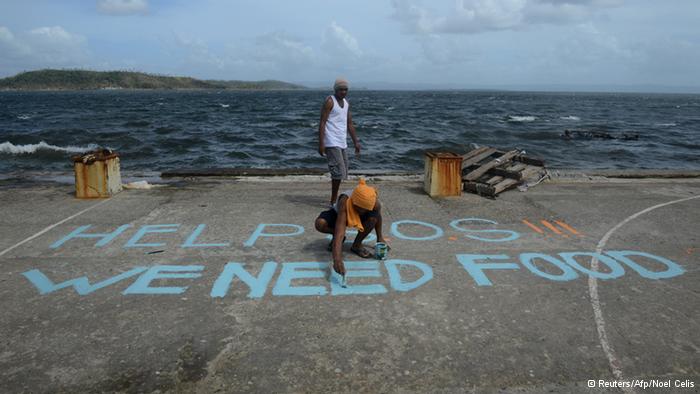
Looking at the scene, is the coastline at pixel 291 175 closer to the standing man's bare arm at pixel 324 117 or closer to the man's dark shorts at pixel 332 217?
the standing man's bare arm at pixel 324 117

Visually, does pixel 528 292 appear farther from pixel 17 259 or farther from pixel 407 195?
pixel 17 259

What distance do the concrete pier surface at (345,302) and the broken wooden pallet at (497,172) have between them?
1.13 m

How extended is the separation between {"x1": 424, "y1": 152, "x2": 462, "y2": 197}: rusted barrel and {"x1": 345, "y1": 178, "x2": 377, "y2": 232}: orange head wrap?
11.5 ft

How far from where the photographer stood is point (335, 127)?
6691 millimetres

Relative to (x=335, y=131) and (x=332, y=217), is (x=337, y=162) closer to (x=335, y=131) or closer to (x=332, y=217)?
(x=335, y=131)

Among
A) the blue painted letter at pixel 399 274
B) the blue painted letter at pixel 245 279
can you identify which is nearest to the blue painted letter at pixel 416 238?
the blue painted letter at pixel 399 274

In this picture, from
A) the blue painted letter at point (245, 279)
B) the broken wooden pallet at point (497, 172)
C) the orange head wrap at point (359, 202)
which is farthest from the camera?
the broken wooden pallet at point (497, 172)

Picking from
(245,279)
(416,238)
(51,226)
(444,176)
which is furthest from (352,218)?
(51,226)

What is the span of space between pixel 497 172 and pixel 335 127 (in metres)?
3.82

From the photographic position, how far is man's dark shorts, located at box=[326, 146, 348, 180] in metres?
6.77

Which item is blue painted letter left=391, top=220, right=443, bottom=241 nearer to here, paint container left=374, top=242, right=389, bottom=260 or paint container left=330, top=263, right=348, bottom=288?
paint container left=374, top=242, right=389, bottom=260

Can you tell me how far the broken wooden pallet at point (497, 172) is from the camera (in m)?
8.34

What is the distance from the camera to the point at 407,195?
821cm

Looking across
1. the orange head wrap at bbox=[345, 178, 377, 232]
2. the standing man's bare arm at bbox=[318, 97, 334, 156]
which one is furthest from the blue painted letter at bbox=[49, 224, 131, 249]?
the orange head wrap at bbox=[345, 178, 377, 232]
